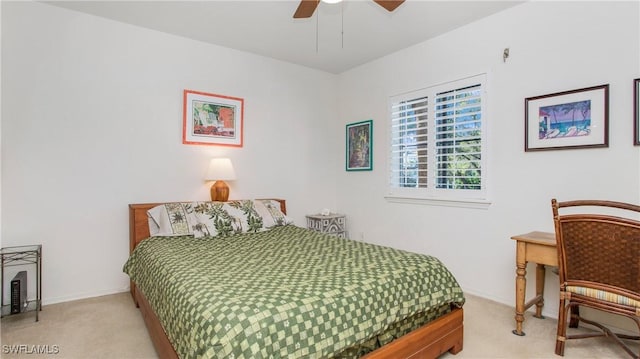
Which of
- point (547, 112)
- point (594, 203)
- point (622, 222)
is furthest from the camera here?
point (547, 112)

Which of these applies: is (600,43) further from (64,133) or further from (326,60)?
(64,133)

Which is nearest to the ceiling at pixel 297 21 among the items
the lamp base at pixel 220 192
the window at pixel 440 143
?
the window at pixel 440 143

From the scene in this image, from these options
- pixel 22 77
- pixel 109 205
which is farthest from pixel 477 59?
pixel 22 77

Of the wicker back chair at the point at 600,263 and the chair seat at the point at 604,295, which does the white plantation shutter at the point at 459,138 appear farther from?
the chair seat at the point at 604,295

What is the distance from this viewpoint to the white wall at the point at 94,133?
108 inches

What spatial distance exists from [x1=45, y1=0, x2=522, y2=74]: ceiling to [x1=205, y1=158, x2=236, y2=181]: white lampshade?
1.33 m

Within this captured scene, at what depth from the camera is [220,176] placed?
345 centimetres

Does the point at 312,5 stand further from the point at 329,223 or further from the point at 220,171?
the point at 329,223

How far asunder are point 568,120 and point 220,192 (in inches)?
126

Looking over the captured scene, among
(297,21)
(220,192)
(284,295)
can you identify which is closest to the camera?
(284,295)

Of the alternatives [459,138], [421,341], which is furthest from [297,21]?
[421,341]

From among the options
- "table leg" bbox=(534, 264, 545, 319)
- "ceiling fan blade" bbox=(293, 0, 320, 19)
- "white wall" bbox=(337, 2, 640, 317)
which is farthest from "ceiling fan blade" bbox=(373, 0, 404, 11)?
"table leg" bbox=(534, 264, 545, 319)

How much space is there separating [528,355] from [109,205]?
3563 mm

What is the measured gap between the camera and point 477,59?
3.11 m
